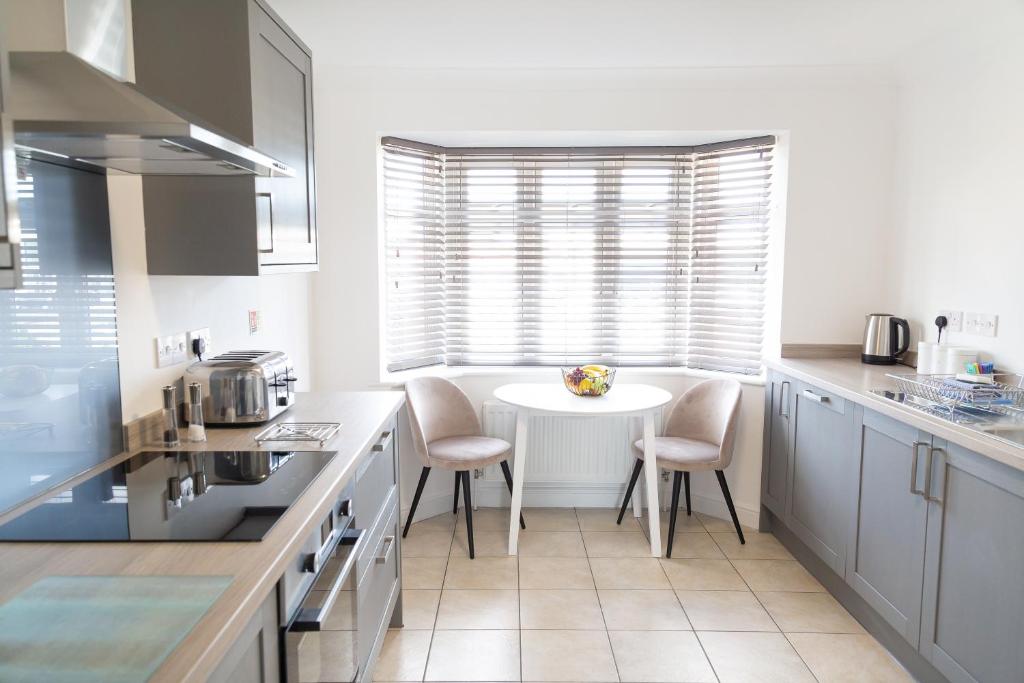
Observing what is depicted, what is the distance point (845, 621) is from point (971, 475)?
1.04 metres

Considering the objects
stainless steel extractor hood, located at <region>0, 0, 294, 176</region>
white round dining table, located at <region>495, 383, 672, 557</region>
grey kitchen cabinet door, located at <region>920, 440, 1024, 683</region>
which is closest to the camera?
stainless steel extractor hood, located at <region>0, 0, 294, 176</region>

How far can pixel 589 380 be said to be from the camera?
3.40m

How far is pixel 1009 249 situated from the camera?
2607 mm

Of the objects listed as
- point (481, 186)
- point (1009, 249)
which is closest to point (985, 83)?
point (1009, 249)

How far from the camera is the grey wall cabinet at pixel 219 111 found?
6.08 feet

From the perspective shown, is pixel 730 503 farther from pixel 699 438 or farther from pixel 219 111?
pixel 219 111

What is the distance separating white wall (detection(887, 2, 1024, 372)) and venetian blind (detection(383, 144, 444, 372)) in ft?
8.19

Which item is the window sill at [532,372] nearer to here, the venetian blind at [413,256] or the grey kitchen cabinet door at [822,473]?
the venetian blind at [413,256]

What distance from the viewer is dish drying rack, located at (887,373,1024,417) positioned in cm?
221

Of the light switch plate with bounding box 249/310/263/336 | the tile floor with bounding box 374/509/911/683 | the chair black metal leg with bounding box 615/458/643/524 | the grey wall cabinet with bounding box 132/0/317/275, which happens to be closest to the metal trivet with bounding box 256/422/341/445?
the grey wall cabinet with bounding box 132/0/317/275

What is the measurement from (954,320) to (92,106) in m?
3.29

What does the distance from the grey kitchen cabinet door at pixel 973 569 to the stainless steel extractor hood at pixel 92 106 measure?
221 centimetres

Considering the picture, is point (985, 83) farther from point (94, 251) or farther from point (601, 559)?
point (94, 251)

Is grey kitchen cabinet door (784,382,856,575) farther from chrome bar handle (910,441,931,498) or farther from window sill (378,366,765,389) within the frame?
window sill (378,366,765,389)
